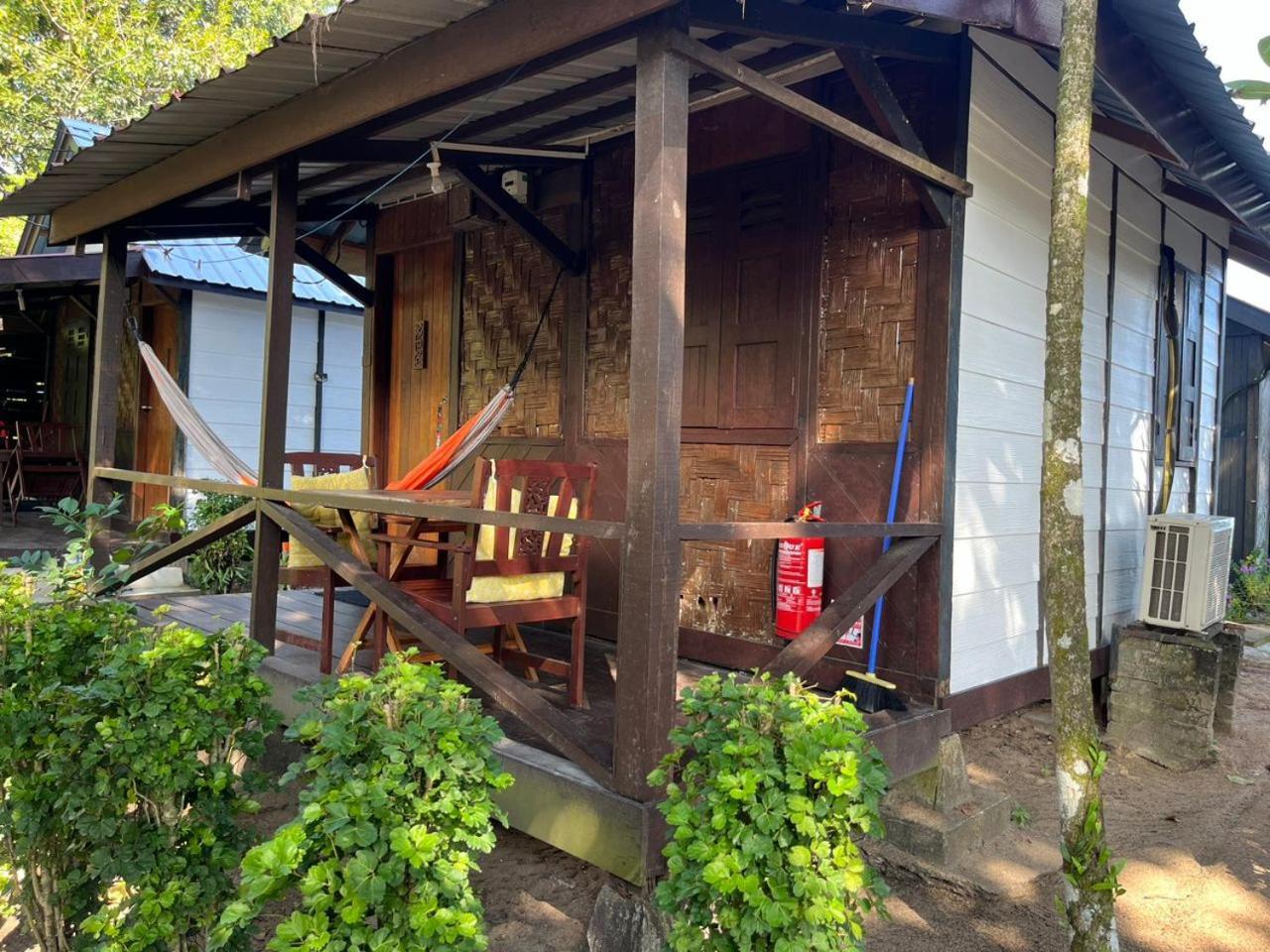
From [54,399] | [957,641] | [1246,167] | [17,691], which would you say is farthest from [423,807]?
[54,399]

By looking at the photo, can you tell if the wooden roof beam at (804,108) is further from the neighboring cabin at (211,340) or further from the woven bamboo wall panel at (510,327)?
the neighboring cabin at (211,340)

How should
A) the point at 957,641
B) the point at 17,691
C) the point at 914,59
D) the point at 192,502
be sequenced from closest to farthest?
the point at 17,691
the point at 914,59
the point at 957,641
the point at 192,502

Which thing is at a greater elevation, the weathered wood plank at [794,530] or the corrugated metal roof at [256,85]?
the corrugated metal roof at [256,85]

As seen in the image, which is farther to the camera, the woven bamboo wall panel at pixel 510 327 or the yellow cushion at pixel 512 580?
the woven bamboo wall panel at pixel 510 327

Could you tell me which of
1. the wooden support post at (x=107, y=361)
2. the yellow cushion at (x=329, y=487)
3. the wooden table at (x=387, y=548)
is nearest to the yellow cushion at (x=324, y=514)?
the yellow cushion at (x=329, y=487)

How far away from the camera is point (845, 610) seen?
279 centimetres

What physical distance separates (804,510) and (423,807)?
2.10 m

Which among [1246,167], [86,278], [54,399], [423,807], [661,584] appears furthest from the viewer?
[54,399]

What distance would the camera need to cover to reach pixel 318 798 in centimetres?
164

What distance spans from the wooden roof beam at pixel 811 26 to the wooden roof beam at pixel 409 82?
11.6 inches

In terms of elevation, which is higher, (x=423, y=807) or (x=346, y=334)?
(x=346, y=334)

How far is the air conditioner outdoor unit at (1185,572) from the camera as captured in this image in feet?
13.7

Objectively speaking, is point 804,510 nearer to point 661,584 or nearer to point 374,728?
point 661,584

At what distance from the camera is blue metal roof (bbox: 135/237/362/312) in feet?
26.8
